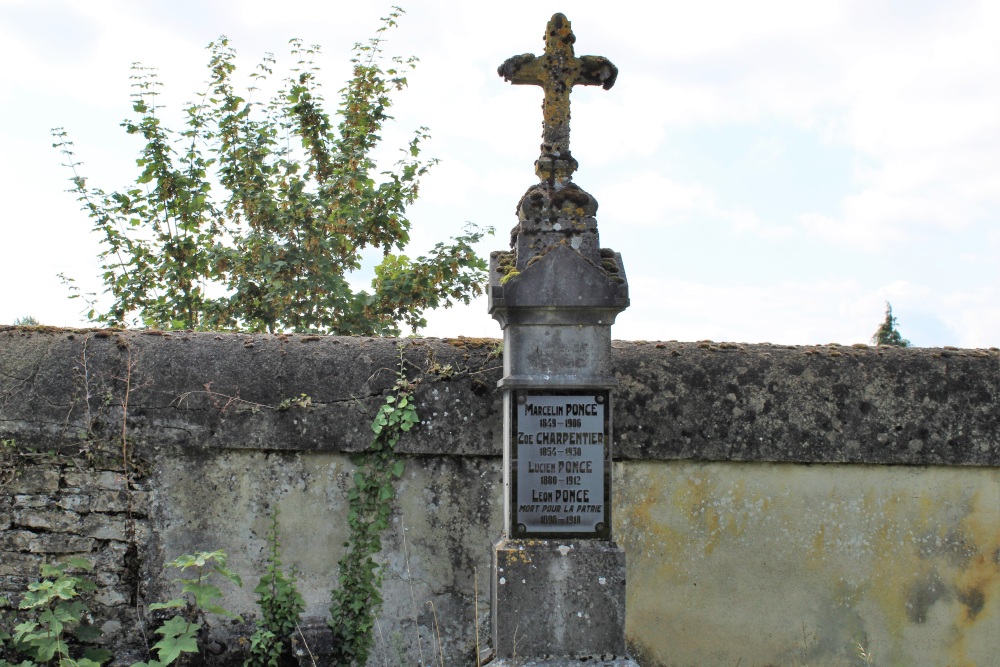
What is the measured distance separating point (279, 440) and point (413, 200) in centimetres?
466

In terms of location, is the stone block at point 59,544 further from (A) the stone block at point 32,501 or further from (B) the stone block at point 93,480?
(B) the stone block at point 93,480

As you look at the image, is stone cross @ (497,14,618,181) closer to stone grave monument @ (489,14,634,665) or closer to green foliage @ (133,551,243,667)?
stone grave monument @ (489,14,634,665)

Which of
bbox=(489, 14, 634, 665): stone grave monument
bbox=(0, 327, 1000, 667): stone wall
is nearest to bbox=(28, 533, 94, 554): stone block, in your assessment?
bbox=(0, 327, 1000, 667): stone wall

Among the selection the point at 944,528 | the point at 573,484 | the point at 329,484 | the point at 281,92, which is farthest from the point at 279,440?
the point at 281,92

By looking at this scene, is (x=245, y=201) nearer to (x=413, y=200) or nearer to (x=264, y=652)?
(x=413, y=200)

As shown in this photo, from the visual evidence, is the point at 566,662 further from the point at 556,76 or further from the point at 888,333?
the point at 888,333

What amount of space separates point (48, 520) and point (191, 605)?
0.91m

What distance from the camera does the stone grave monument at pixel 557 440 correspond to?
4527mm

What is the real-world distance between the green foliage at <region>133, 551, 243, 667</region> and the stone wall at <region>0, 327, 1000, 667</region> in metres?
0.13

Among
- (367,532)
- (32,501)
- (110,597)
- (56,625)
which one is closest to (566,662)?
(367,532)

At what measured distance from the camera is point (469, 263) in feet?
29.9

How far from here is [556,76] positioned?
477 cm

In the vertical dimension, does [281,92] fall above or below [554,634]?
above

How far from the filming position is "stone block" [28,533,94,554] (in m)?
5.02
